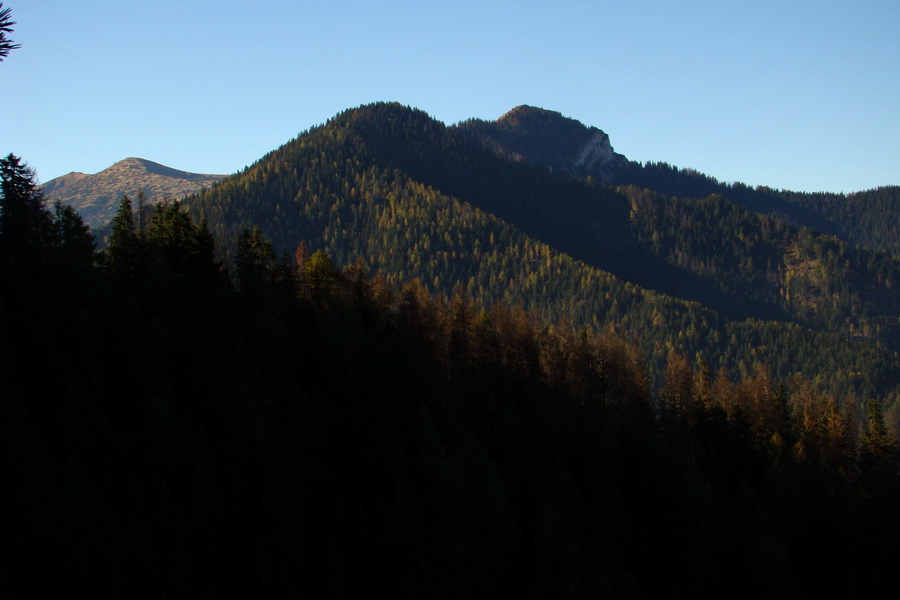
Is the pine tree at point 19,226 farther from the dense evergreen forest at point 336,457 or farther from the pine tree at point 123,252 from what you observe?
the pine tree at point 123,252

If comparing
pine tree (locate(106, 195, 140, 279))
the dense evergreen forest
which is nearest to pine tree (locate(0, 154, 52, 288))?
the dense evergreen forest

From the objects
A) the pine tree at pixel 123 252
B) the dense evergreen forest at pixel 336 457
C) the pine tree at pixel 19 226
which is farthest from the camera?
the pine tree at pixel 123 252

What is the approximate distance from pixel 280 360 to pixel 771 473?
166 ft

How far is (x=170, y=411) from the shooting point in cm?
4697

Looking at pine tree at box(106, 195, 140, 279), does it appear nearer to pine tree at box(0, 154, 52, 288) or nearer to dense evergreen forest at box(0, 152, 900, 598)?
dense evergreen forest at box(0, 152, 900, 598)

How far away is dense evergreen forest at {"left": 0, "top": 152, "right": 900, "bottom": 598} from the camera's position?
42.8 metres

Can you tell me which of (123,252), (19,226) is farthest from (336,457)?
(19,226)

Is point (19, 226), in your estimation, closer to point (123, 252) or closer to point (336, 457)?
point (123, 252)

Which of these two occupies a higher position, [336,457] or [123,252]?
[123,252]

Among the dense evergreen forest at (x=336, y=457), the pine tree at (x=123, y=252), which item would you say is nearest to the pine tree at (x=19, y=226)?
the dense evergreen forest at (x=336, y=457)

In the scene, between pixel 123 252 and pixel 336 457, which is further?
pixel 123 252

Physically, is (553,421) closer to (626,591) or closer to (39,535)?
(626,591)

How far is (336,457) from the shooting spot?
55406 mm

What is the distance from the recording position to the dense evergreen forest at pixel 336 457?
42844mm
